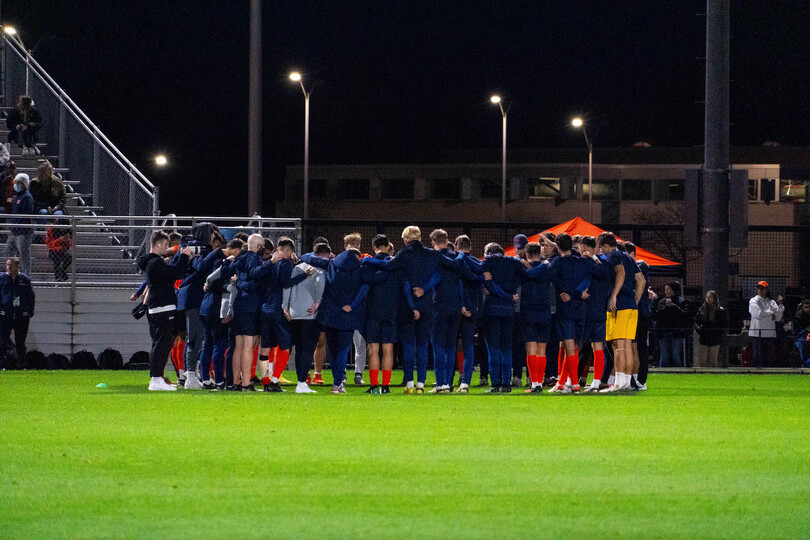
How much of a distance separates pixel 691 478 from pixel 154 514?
3.51 metres

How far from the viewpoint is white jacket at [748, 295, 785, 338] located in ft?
84.0

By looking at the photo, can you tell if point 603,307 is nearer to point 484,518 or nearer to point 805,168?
point 484,518

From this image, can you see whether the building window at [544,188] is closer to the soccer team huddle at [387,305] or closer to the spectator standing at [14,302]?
the spectator standing at [14,302]

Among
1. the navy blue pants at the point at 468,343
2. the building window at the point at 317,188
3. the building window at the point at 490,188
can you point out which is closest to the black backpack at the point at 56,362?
the navy blue pants at the point at 468,343

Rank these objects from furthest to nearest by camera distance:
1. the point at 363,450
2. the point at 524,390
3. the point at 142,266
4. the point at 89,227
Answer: the point at 89,227 → the point at 524,390 → the point at 142,266 → the point at 363,450

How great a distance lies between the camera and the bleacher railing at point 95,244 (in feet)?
77.1

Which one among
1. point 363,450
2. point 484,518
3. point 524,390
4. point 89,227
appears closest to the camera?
point 484,518

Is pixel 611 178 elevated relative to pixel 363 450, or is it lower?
elevated

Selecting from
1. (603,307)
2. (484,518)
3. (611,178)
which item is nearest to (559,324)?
(603,307)

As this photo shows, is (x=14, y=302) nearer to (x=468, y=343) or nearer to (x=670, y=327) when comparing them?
(x=468, y=343)

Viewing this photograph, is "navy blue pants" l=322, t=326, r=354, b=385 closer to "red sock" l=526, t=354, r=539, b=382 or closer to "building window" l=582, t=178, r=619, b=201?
"red sock" l=526, t=354, r=539, b=382

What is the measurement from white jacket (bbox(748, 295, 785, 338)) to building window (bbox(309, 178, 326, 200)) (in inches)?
2180

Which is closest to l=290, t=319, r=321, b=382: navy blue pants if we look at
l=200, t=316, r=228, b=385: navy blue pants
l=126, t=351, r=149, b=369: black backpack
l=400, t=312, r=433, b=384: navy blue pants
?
l=200, t=316, r=228, b=385: navy blue pants

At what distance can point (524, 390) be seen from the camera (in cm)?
1755
